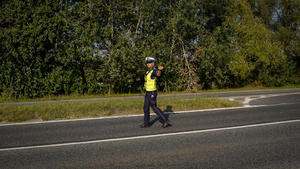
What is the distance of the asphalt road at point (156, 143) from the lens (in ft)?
14.9

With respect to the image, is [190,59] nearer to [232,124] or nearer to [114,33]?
[114,33]

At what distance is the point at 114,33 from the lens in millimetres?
22078

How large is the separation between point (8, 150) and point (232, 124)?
599cm

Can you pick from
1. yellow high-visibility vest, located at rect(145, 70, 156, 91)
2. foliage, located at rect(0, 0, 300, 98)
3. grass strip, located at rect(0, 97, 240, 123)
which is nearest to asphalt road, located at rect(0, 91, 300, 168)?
grass strip, located at rect(0, 97, 240, 123)

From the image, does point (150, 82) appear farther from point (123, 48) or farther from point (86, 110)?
point (123, 48)

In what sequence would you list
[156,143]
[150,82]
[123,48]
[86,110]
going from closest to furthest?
[156,143]
[150,82]
[86,110]
[123,48]

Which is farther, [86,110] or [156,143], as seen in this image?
[86,110]

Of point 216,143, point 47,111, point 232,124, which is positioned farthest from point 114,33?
point 216,143

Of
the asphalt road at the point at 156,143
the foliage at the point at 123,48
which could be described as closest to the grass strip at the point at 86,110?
the asphalt road at the point at 156,143

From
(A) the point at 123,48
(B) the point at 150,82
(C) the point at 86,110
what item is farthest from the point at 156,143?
(A) the point at 123,48

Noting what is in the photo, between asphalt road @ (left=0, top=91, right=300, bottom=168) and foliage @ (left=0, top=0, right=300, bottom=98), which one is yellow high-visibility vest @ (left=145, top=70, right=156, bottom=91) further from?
foliage @ (left=0, top=0, right=300, bottom=98)

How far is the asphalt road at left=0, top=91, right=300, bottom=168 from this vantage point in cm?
454

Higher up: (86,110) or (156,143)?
(86,110)

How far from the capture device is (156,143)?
571 cm
